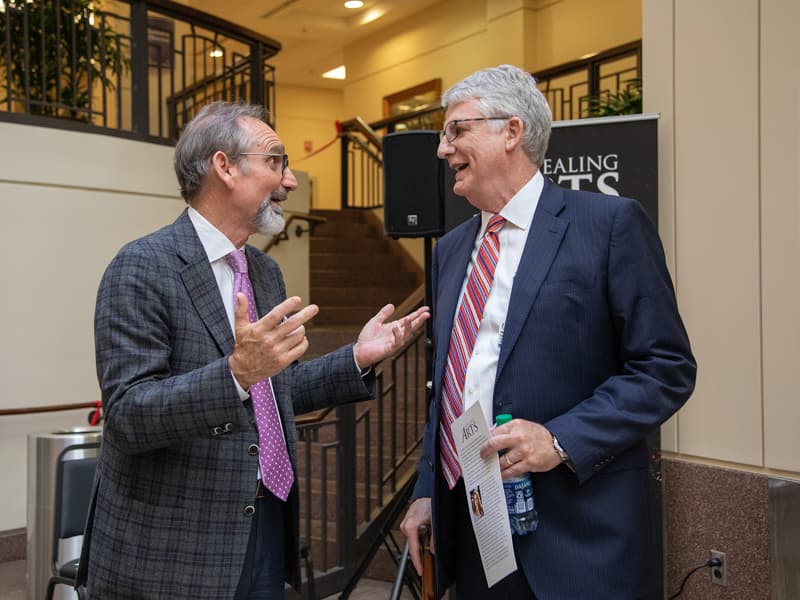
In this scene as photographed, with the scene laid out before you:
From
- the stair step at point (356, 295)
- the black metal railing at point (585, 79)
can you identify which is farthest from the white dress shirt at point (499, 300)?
the stair step at point (356, 295)

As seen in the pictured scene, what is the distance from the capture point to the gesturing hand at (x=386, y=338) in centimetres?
187

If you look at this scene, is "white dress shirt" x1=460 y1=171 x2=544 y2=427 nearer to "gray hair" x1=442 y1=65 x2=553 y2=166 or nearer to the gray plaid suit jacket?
"gray hair" x1=442 y1=65 x2=553 y2=166

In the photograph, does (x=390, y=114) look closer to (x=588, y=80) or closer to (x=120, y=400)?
(x=588, y=80)

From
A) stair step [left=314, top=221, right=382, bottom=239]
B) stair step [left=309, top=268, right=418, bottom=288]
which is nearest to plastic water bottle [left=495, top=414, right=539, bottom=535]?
stair step [left=309, top=268, right=418, bottom=288]

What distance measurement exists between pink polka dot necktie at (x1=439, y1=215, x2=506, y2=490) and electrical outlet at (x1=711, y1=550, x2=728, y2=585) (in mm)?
1700

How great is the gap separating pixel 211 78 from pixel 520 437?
617 cm

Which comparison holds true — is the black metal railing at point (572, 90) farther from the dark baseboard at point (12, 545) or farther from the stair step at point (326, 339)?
the dark baseboard at point (12, 545)

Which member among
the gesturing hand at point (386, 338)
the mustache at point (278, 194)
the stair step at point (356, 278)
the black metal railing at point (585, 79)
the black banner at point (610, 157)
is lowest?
the gesturing hand at point (386, 338)

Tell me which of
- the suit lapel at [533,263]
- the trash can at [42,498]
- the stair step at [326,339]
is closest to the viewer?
the suit lapel at [533,263]

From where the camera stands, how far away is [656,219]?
3.16 metres

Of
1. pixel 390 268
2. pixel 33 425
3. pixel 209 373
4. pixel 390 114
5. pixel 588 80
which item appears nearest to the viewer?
pixel 209 373

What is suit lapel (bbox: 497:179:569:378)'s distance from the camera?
5.40ft

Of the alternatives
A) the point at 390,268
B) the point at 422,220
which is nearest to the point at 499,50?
the point at 390,268

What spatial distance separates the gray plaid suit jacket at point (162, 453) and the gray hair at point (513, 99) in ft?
2.36
